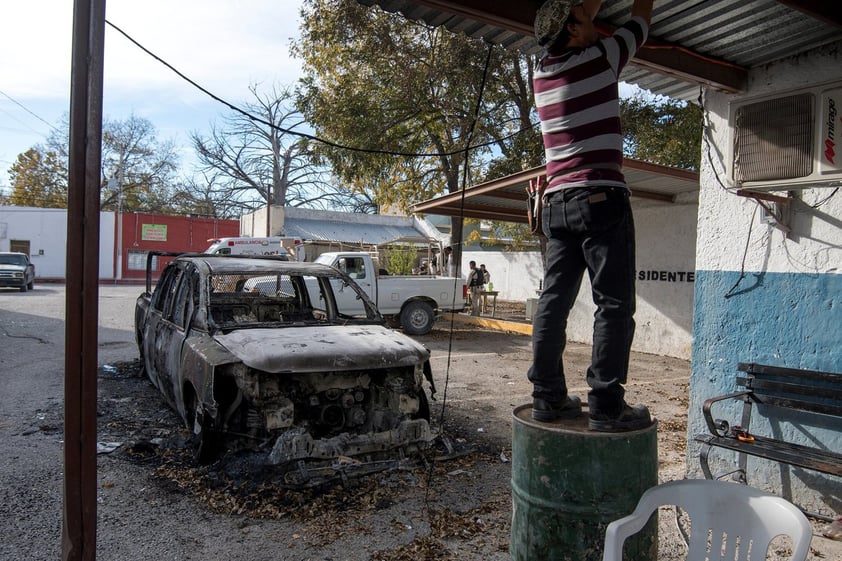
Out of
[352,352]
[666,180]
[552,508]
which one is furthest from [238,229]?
[552,508]

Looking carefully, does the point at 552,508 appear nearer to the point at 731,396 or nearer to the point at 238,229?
the point at 731,396

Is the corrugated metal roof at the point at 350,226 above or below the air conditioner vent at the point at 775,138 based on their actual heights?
above

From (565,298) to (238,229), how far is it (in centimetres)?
4026

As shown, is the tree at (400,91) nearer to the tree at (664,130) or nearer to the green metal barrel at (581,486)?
the tree at (664,130)

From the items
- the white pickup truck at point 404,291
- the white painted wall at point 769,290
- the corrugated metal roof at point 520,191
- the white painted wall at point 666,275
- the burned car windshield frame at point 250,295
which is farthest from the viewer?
the white pickup truck at point 404,291

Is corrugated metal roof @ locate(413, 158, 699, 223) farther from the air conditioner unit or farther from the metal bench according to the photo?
the metal bench

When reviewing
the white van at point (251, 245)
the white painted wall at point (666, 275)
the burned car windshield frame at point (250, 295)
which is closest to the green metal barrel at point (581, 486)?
the burned car windshield frame at point (250, 295)

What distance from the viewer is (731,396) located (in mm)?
4117

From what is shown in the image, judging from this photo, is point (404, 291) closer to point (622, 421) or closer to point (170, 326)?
point (170, 326)

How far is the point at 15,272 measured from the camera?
77.0 ft

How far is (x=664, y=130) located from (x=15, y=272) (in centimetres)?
2355

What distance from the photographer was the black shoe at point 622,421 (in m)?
2.47

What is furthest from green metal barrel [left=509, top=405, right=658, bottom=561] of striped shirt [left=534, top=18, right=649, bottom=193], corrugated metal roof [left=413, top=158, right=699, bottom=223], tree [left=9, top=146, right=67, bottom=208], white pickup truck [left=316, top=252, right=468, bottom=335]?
tree [left=9, top=146, right=67, bottom=208]

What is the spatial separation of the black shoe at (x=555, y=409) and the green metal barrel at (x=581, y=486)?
0.34 feet
